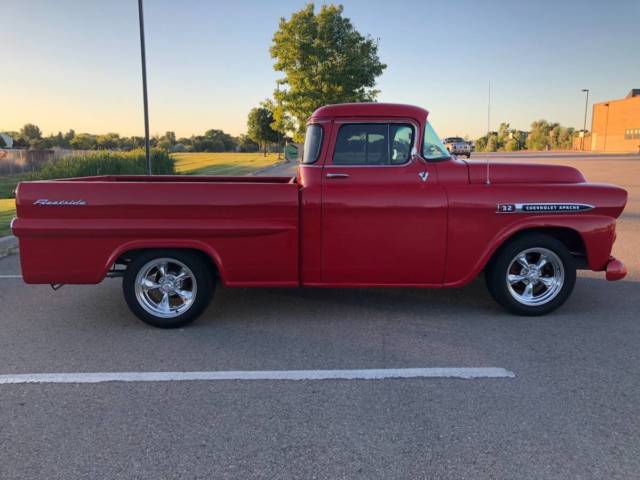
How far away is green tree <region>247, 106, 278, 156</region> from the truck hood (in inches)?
2000

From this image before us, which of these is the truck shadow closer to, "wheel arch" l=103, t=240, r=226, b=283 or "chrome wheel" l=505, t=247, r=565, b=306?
"chrome wheel" l=505, t=247, r=565, b=306

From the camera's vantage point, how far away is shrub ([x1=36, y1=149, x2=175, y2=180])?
54.8 ft

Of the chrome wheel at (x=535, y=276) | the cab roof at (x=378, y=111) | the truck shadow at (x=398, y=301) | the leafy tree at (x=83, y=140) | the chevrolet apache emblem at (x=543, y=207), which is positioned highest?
the leafy tree at (x=83, y=140)

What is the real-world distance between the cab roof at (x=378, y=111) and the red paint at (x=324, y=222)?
1cm

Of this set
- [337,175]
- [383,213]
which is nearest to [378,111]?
[337,175]

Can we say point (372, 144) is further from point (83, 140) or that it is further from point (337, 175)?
point (83, 140)

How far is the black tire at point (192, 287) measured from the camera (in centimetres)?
486

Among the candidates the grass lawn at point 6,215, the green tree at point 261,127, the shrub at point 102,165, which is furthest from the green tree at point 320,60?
the green tree at point 261,127

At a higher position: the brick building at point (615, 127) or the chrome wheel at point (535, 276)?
the brick building at point (615, 127)

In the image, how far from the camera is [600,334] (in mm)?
4672

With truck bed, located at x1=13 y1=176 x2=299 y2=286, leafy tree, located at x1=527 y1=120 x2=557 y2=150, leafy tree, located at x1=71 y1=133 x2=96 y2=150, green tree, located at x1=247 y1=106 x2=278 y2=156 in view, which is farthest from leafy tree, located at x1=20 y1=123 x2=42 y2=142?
truck bed, located at x1=13 y1=176 x2=299 y2=286

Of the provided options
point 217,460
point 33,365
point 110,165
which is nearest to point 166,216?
point 33,365

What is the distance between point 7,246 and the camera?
853 centimetres

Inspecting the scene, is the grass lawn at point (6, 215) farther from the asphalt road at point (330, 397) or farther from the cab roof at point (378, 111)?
the cab roof at point (378, 111)
